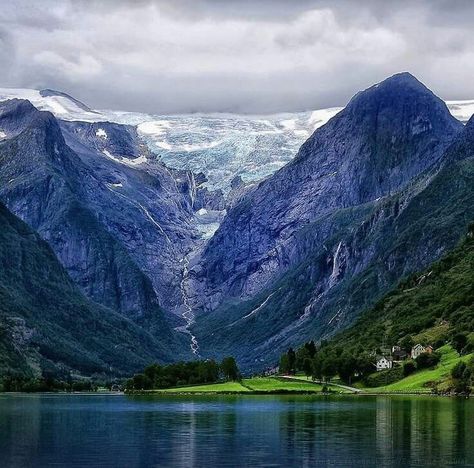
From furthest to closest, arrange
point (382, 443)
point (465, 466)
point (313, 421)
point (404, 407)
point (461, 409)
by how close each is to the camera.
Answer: point (404, 407), point (461, 409), point (313, 421), point (382, 443), point (465, 466)

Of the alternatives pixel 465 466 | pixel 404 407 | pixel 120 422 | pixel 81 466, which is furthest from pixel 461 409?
pixel 81 466

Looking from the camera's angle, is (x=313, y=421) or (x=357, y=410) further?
(x=357, y=410)

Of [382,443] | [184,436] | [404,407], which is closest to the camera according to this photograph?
[382,443]

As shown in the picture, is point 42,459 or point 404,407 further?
point 404,407

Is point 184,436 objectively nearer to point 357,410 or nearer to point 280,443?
point 280,443

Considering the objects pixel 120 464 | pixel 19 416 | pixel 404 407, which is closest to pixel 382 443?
pixel 120 464

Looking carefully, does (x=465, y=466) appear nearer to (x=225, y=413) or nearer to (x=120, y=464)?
(x=120, y=464)
